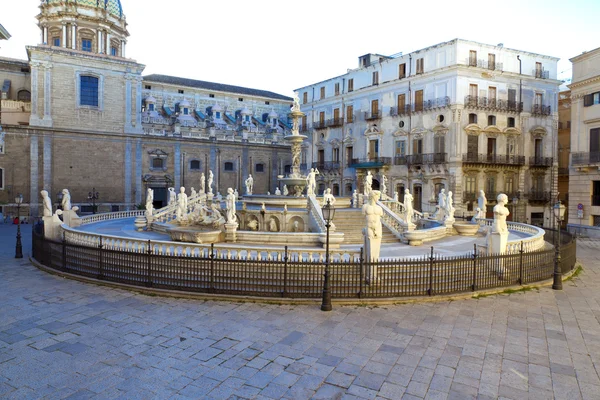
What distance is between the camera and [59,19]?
125 feet

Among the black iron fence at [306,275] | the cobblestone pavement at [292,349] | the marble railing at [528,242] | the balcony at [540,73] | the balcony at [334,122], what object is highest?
the balcony at [540,73]

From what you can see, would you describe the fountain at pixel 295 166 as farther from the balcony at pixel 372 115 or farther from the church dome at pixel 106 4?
the church dome at pixel 106 4

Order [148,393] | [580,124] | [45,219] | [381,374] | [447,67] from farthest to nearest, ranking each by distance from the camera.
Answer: [447,67] → [580,124] → [45,219] → [381,374] → [148,393]

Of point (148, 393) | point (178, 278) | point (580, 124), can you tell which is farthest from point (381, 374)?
point (580, 124)

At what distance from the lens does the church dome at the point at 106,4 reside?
38.8 m

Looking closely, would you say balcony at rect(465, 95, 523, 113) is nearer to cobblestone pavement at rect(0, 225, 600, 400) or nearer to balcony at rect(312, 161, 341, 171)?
balcony at rect(312, 161, 341, 171)

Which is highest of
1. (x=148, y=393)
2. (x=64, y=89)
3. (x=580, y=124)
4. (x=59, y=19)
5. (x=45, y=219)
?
(x=59, y=19)

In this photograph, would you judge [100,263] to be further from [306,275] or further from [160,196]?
[160,196]

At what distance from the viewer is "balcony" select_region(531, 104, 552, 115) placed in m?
34.2

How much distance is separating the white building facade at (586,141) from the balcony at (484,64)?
562 cm

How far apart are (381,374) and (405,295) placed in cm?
406

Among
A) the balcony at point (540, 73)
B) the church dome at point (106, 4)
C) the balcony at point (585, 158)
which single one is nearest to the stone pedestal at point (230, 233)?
the balcony at point (585, 158)

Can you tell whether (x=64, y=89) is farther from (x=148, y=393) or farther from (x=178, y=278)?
(x=148, y=393)

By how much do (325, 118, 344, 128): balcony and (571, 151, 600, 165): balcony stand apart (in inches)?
780
